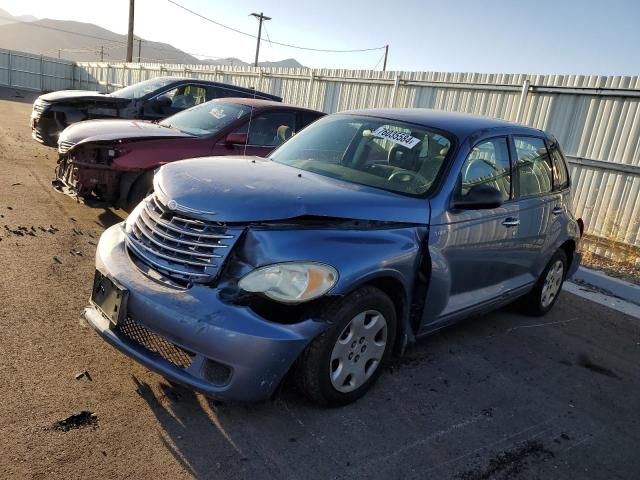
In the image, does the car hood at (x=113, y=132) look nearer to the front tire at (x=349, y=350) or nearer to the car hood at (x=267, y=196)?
the car hood at (x=267, y=196)

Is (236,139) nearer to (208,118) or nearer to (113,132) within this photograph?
(208,118)

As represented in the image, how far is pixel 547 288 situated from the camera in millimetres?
5262

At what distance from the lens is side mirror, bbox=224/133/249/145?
6387 mm

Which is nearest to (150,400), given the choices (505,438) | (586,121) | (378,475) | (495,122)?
(378,475)

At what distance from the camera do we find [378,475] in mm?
2652

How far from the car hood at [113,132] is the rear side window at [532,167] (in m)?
3.86

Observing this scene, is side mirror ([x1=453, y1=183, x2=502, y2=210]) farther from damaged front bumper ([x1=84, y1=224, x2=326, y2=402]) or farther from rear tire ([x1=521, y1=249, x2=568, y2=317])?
rear tire ([x1=521, y1=249, x2=568, y2=317])

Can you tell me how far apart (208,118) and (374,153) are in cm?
358

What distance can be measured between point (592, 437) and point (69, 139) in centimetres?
591

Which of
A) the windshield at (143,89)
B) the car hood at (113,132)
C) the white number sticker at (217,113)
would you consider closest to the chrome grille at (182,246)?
the car hood at (113,132)

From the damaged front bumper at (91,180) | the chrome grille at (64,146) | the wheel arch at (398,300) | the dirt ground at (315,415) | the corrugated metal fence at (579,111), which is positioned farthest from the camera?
the corrugated metal fence at (579,111)

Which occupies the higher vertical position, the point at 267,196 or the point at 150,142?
the point at 267,196

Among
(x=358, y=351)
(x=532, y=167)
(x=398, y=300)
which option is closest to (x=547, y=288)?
(x=532, y=167)

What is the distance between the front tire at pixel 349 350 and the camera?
2863 mm
